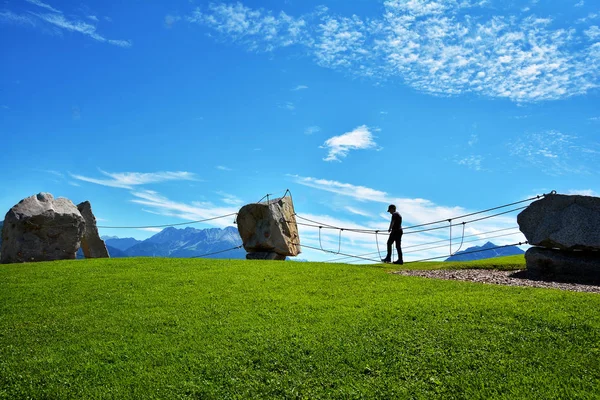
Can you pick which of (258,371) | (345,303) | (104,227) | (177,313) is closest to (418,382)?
(258,371)

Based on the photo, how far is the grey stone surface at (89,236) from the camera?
2680 centimetres

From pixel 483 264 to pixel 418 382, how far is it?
575 inches

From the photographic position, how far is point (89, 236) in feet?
88.1

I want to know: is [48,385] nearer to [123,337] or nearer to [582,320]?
[123,337]

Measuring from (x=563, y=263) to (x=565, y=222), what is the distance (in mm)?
1531

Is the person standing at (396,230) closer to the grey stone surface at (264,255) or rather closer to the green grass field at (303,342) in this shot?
the grey stone surface at (264,255)

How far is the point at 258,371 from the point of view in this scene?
8227 millimetres

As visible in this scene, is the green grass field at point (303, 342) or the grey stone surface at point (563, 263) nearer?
the green grass field at point (303, 342)

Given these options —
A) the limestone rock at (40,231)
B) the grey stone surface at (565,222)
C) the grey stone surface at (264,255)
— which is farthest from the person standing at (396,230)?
the limestone rock at (40,231)

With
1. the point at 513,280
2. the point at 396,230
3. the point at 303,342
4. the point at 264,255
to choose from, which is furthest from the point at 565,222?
the point at 264,255

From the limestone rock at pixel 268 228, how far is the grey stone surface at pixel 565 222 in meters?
12.1

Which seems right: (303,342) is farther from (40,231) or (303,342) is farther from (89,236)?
(89,236)

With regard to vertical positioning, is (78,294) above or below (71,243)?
below

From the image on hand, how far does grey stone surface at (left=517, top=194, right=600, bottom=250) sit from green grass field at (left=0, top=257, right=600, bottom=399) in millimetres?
4587
